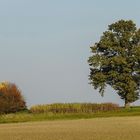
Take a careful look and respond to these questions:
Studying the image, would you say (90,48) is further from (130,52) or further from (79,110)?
(79,110)

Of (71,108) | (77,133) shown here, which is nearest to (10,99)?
(71,108)

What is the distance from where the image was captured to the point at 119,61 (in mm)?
80312

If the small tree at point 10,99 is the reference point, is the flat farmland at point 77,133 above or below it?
below

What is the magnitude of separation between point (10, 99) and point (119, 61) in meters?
16.8

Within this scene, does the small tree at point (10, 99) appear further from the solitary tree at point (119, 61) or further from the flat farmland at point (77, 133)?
the flat farmland at point (77, 133)

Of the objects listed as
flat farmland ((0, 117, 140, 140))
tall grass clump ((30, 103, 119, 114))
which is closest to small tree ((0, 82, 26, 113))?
tall grass clump ((30, 103, 119, 114))

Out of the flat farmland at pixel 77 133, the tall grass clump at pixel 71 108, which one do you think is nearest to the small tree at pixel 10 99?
the tall grass clump at pixel 71 108

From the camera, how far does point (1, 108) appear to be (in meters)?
78.7

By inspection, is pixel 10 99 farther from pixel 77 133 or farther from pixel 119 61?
pixel 77 133

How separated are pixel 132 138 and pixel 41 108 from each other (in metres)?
46.5

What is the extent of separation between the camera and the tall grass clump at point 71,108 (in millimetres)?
72625

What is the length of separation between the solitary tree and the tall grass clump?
789 cm

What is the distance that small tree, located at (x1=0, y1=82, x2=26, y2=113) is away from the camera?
262 feet

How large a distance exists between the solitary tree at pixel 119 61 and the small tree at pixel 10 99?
36.2ft
